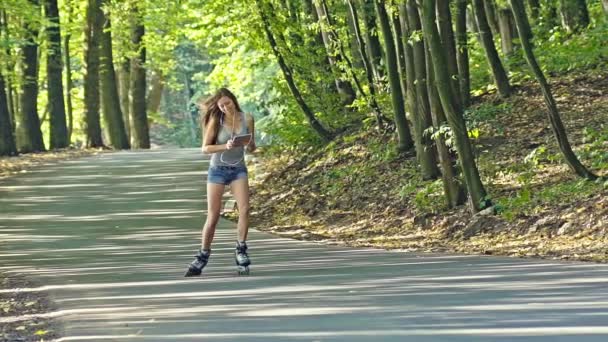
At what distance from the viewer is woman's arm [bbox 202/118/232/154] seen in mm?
12241

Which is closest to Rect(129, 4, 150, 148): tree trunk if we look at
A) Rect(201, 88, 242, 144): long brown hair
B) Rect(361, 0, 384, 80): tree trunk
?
Rect(361, 0, 384, 80): tree trunk

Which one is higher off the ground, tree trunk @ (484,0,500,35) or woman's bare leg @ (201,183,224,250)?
tree trunk @ (484,0,500,35)

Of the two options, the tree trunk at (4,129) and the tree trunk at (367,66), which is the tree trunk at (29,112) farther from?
the tree trunk at (367,66)

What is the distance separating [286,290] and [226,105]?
234 cm

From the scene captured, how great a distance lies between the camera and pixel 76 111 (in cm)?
6769

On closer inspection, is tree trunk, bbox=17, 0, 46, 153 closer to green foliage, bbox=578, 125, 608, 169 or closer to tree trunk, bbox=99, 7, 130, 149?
tree trunk, bbox=99, 7, 130, 149

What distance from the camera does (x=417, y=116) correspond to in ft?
61.9

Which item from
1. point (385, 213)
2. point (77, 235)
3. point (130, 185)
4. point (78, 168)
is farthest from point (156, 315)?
point (78, 168)

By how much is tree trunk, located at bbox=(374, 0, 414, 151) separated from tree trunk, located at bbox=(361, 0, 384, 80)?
1.99 meters

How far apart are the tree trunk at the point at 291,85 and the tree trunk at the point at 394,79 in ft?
13.1

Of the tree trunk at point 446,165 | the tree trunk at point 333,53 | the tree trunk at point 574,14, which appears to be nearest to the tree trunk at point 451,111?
the tree trunk at point 446,165

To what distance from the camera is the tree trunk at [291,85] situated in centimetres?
2491

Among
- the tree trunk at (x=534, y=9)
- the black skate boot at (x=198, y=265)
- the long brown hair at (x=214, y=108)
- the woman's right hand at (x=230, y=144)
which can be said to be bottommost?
the black skate boot at (x=198, y=265)

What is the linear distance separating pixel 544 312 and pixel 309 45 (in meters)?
17.7
